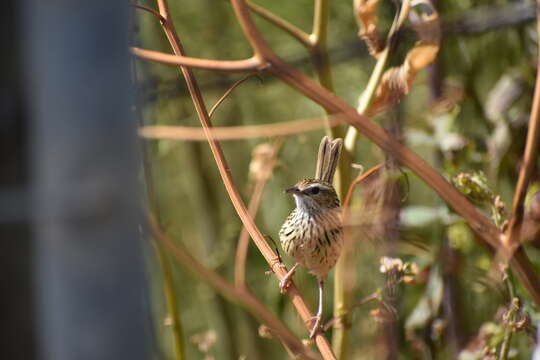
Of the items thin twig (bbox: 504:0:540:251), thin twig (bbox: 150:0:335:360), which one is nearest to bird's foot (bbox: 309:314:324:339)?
thin twig (bbox: 150:0:335:360)

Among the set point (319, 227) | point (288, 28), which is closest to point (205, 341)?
point (319, 227)

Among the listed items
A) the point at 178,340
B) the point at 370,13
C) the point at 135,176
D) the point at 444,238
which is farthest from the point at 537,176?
the point at 135,176

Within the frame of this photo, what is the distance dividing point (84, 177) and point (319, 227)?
0.58 metres

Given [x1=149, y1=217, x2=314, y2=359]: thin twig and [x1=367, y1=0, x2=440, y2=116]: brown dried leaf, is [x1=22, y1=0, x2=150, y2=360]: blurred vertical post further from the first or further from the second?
[x1=367, y1=0, x2=440, y2=116]: brown dried leaf

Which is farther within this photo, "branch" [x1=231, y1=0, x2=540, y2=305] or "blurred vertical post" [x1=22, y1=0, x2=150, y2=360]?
"branch" [x1=231, y1=0, x2=540, y2=305]

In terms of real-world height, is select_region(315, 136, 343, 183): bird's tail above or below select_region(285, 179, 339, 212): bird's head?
above

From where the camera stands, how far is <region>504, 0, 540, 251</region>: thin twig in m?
0.94

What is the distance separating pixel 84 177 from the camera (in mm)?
554

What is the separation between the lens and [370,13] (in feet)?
3.32

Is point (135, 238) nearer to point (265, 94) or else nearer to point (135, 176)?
point (135, 176)

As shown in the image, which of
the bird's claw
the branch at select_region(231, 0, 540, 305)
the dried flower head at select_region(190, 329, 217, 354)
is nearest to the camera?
the branch at select_region(231, 0, 540, 305)

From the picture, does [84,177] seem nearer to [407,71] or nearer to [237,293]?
[237,293]

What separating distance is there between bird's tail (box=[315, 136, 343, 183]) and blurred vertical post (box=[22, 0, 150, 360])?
1.31 feet

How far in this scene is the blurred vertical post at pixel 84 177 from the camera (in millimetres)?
550
